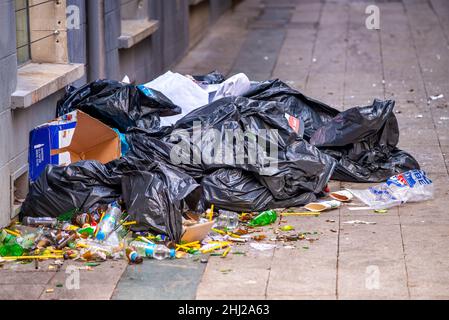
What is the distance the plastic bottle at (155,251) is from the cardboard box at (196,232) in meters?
0.21

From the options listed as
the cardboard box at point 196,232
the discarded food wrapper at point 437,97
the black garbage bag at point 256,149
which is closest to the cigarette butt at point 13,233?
the cardboard box at point 196,232

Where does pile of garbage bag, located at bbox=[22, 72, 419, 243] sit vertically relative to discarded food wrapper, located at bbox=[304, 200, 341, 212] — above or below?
above

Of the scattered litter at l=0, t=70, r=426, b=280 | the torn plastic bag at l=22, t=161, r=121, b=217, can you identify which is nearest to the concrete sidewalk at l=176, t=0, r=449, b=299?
the scattered litter at l=0, t=70, r=426, b=280

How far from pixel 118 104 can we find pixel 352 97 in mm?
4477

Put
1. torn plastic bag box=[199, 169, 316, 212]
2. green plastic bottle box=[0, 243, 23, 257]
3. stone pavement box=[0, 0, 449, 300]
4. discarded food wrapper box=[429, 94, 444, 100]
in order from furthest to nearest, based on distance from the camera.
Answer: discarded food wrapper box=[429, 94, 444, 100] < torn plastic bag box=[199, 169, 316, 212] < green plastic bottle box=[0, 243, 23, 257] < stone pavement box=[0, 0, 449, 300]

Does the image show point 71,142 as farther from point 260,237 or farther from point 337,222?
point 337,222

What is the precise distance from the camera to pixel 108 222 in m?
6.08

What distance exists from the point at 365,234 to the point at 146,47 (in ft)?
18.5

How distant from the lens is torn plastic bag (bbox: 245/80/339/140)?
7926mm

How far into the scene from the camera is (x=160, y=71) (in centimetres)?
1200

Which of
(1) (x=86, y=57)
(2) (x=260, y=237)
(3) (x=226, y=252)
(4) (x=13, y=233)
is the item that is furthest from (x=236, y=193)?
(1) (x=86, y=57)

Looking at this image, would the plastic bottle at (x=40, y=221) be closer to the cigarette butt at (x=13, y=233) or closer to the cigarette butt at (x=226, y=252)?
the cigarette butt at (x=13, y=233)

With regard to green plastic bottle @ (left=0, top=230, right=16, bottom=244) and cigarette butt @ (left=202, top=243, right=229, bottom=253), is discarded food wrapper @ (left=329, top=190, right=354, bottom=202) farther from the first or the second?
green plastic bottle @ (left=0, top=230, right=16, bottom=244)
